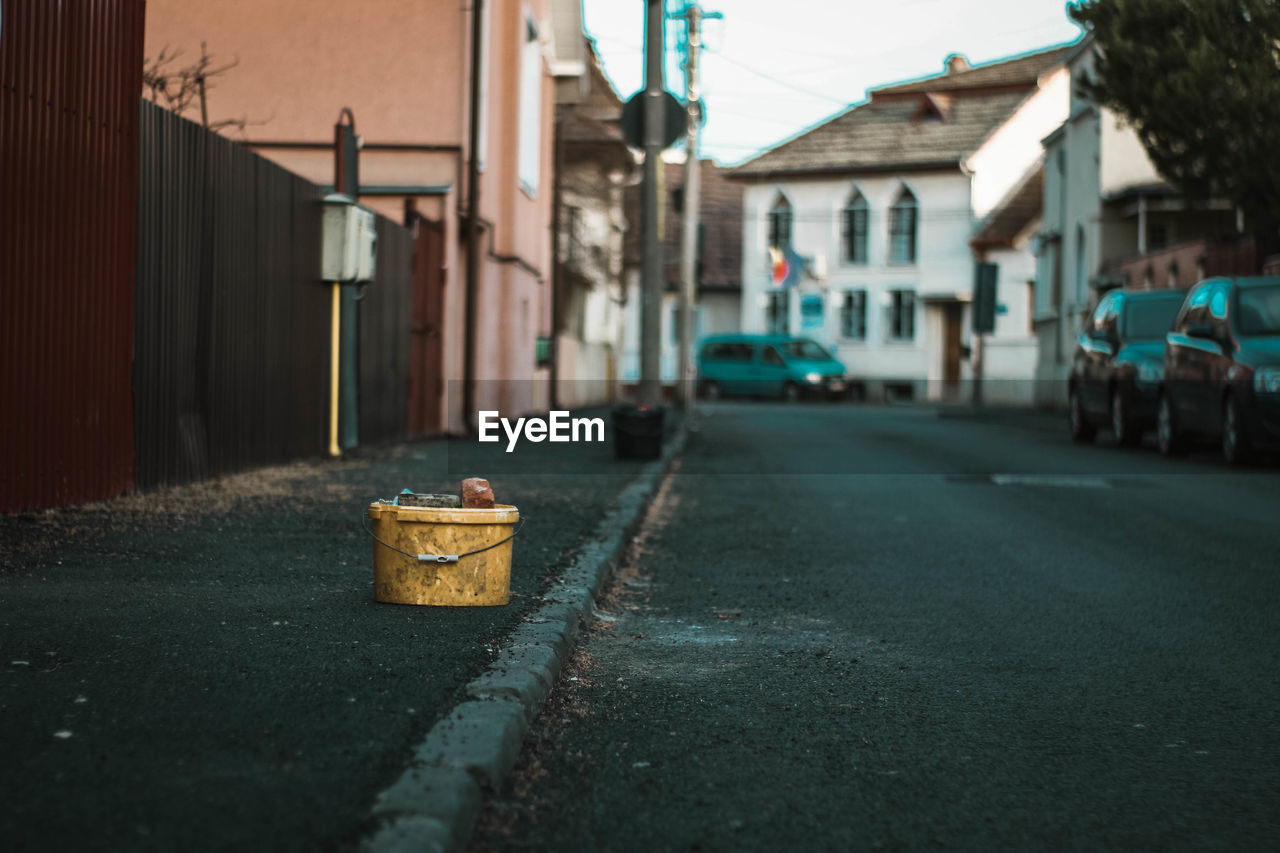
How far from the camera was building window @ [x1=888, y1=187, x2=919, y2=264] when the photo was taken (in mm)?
50656

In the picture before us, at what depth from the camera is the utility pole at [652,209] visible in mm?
16578

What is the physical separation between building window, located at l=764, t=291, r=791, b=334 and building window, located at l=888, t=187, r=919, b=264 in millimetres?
4131

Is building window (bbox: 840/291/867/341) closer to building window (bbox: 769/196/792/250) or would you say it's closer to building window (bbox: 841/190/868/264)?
building window (bbox: 841/190/868/264)

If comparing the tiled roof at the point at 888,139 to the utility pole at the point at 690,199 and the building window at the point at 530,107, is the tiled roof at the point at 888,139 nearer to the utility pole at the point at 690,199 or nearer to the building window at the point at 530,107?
the utility pole at the point at 690,199

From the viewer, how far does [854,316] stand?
51.8 metres

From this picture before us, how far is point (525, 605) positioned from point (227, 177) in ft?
19.4

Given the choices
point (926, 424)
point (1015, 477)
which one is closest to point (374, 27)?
point (1015, 477)

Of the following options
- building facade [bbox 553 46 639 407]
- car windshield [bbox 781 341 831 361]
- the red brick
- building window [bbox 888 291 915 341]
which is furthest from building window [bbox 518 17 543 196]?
building window [bbox 888 291 915 341]

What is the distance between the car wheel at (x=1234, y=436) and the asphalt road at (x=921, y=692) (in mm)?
3948

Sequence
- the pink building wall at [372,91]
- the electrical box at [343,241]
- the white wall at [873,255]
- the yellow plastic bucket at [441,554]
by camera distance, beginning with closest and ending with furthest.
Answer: the yellow plastic bucket at [441,554], the electrical box at [343,241], the pink building wall at [372,91], the white wall at [873,255]

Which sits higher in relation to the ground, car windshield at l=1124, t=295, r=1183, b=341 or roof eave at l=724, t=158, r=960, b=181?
roof eave at l=724, t=158, r=960, b=181

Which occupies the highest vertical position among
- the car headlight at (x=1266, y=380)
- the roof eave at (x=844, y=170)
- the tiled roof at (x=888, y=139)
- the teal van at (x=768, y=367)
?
the tiled roof at (x=888, y=139)

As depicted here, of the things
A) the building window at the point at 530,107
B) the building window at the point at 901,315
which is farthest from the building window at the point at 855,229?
the building window at the point at 530,107

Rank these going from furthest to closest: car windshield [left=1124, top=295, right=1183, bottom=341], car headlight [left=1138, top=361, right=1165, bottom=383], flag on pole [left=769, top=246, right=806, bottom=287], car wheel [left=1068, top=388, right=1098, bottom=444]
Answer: flag on pole [left=769, top=246, right=806, bottom=287]
car wheel [left=1068, top=388, right=1098, bottom=444]
car windshield [left=1124, top=295, right=1183, bottom=341]
car headlight [left=1138, top=361, right=1165, bottom=383]
